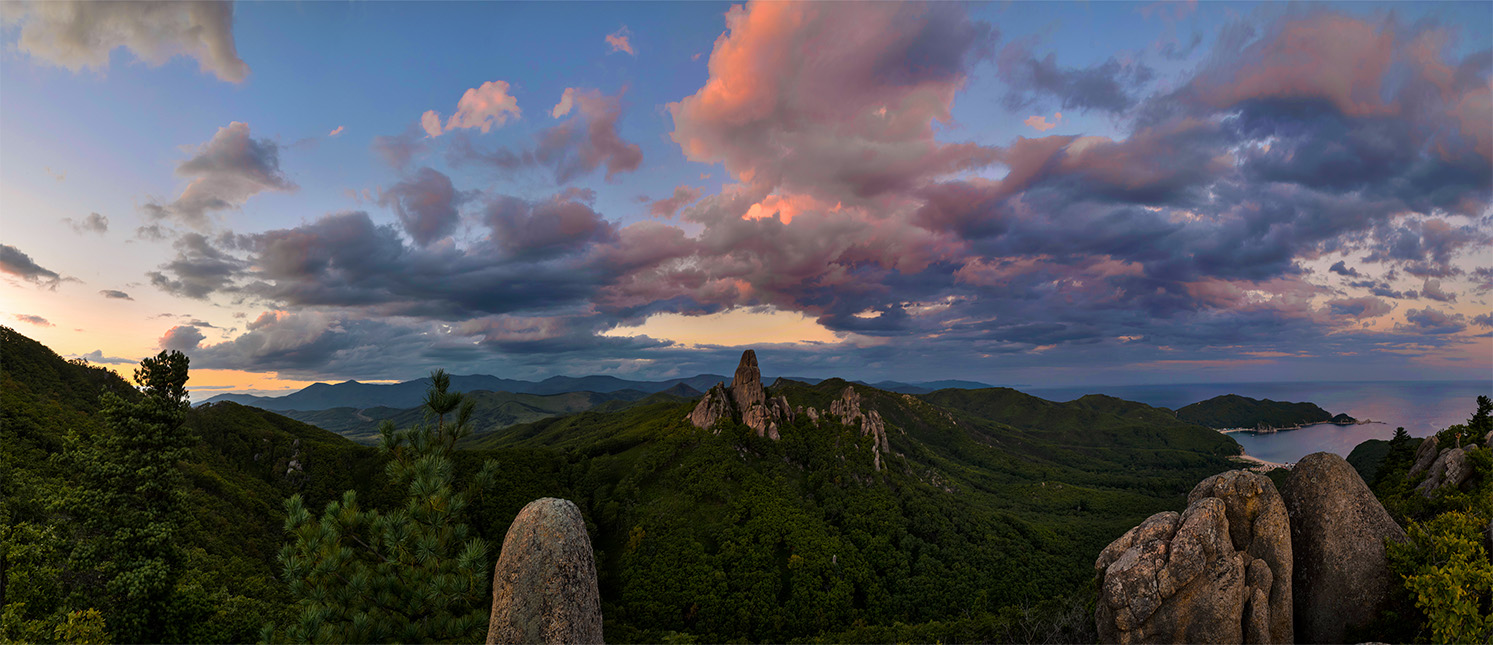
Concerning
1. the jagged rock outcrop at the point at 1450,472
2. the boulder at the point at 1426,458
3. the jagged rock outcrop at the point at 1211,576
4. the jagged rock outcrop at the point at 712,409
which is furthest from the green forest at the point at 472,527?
the jagged rock outcrop at the point at 712,409

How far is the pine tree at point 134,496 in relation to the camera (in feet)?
71.1

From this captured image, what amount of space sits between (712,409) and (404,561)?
106363mm

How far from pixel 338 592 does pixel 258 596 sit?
39.2m

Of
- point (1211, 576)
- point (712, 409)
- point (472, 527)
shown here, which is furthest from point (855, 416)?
point (1211, 576)

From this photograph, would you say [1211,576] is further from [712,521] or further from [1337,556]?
[712,521]

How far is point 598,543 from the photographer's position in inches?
3728

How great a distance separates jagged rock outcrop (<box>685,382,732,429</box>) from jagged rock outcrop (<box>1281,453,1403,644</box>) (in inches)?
3966

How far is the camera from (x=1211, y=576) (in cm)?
1747

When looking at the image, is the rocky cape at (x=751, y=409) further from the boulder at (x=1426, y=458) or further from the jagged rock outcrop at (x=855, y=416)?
the boulder at (x=1426, y=458)

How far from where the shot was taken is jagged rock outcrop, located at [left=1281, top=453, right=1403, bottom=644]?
694 inches

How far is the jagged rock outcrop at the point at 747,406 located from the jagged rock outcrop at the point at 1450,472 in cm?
9253

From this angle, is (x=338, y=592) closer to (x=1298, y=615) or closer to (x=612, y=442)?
(x=1298, y=615)

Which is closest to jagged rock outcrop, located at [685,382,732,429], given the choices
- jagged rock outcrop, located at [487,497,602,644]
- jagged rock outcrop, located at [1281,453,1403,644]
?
jagged rock outcrop, located at [1281,453,1403,644]

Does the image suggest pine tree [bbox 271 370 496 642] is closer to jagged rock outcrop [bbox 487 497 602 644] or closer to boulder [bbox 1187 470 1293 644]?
jagged rock outcrop [bbox 487 497 602 644]
